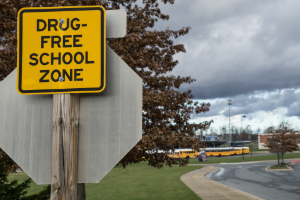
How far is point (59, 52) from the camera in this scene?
6.57 feet

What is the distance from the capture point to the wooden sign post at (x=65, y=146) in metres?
1.90

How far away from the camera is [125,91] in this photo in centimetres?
203

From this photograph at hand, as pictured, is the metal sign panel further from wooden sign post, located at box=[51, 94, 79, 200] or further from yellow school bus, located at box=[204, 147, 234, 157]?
yellow school bus, located at box=[204, 147, 234, 157]

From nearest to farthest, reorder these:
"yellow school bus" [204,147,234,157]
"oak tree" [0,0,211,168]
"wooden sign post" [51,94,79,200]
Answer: "wooden sign post" [51,94,79,200], "oak tree" [0,0,211,168], "yellow school bus" [204,147,234,157]

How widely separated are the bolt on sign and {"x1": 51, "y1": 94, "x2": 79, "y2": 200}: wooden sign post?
98mm

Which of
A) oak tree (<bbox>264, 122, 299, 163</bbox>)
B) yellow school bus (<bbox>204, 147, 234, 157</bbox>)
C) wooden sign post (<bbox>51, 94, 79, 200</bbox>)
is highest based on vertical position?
wooden sign post (<bbox>51, 94, 79, 200</bbox>)

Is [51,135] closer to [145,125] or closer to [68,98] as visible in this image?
[68,98]

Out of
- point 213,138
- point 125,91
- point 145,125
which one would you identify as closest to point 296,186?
point 145,125

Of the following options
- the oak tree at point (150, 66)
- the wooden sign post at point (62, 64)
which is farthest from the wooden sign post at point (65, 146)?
the oak tree at point (150, 66)

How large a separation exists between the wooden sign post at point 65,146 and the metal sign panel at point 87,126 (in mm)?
44

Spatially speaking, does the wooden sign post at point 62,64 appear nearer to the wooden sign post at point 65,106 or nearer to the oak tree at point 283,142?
the wooden sign post at point 65,106

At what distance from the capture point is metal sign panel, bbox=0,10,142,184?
1.94 m

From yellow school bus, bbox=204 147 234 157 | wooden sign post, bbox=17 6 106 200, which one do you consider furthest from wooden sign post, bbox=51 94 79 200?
yellow school bus, bbox=204 147 234 157

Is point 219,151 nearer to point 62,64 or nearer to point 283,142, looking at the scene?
point 283,142
